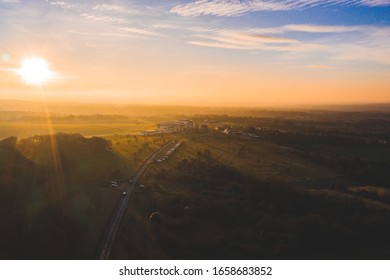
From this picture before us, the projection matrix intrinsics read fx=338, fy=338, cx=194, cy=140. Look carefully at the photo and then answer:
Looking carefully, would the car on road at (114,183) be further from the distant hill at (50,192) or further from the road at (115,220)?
the road at (115,220)

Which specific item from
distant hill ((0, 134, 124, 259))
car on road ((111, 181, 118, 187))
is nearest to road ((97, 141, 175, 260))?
car on road ((111, 181, 118, 187))

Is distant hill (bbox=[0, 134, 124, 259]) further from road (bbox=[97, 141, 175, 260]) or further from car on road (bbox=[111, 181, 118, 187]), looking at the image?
road (bbox=[97, 141, 175, 260])

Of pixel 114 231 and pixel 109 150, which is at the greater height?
pixel 109 150

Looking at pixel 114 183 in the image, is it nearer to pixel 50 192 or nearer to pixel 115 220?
pixel 50 192

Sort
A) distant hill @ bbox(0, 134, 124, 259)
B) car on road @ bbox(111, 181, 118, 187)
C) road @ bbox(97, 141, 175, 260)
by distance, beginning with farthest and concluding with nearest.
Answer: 1. car on road @ bbox(111, 181, 118, 187)
2. distant hill @ bbox(0, 134, 124, 259)
3. road @ bbox(97, 141, 175, 260)

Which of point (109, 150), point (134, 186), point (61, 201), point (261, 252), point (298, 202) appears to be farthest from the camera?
point (109, 150)

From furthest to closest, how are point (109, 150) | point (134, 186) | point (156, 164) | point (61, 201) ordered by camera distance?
point (109, 150) → point (156, 164) → point (134, 186) → point (61, 201)

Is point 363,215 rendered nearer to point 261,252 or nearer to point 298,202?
point 298,202

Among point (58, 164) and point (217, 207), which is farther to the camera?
point (58, 164)

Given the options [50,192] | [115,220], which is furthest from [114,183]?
[115,220]

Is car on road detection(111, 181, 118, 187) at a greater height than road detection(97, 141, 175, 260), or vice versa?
car on road detection(111, 181, 118, 187)

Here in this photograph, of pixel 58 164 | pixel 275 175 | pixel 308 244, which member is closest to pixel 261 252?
pixel 308 244
